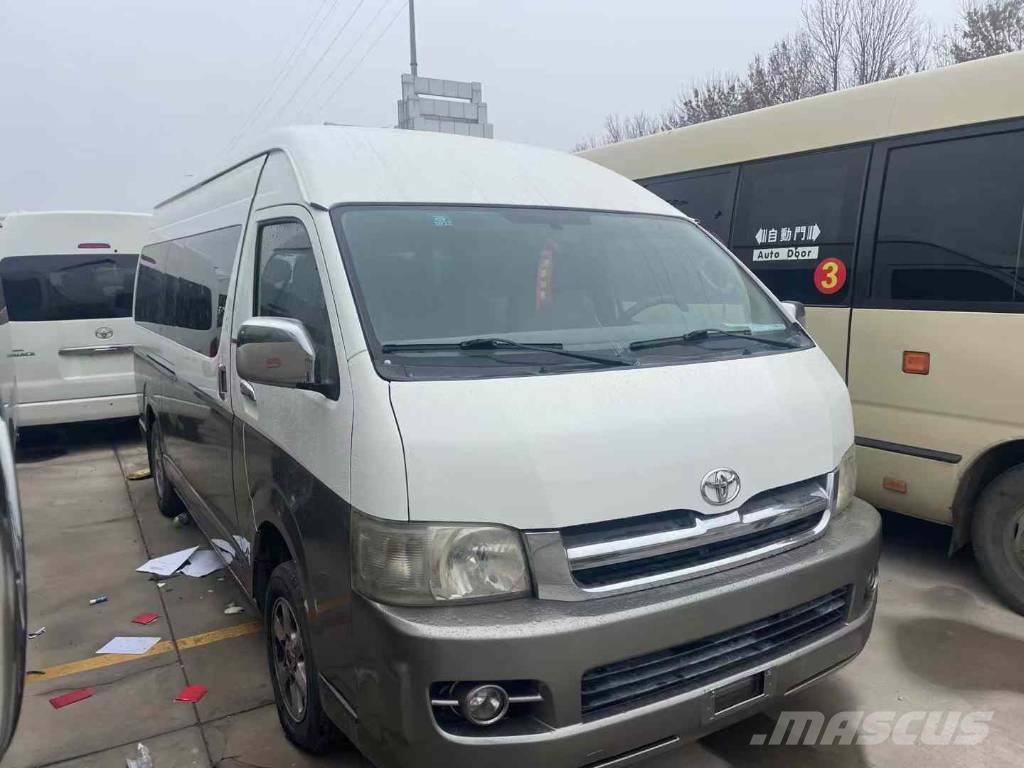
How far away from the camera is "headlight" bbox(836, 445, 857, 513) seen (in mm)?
2824

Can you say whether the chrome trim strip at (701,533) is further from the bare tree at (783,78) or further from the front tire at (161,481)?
the bare tree at (783,78)

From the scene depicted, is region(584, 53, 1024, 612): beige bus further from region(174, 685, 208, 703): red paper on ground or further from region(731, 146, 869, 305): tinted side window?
region(174, 685, 208, 703): red paper on ground

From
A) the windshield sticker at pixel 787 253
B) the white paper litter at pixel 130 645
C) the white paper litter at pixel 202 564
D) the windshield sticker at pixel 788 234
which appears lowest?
the white paper litter at pixel 130 645

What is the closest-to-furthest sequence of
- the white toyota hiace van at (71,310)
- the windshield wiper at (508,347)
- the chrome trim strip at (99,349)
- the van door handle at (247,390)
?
the windshield wiper at (508,347) < the van door handle at (247,390) < the white toyota hiace van at (71,310) < the chrome trim strip at (99,349)

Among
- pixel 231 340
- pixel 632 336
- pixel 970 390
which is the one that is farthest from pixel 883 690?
pixel 231 340

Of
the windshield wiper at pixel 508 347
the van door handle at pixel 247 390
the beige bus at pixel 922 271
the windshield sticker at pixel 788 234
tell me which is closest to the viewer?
the windshield wiper at pixel 508 347

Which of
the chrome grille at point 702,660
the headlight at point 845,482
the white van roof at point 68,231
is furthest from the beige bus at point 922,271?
the white van roof at point 68,231

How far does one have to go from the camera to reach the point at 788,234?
5102 mm

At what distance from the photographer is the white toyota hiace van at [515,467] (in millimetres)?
2141

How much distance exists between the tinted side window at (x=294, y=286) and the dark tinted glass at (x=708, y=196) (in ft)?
11.3

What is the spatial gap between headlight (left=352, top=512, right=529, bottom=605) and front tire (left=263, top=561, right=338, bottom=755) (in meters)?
0.68

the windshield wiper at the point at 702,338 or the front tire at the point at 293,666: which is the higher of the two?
the windshield wiper at the point at 702,338

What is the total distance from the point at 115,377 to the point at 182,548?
3625 millimetres

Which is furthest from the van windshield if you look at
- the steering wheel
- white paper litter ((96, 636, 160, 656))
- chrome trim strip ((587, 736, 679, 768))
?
white paper litter ((96, 636, 160, 656))
